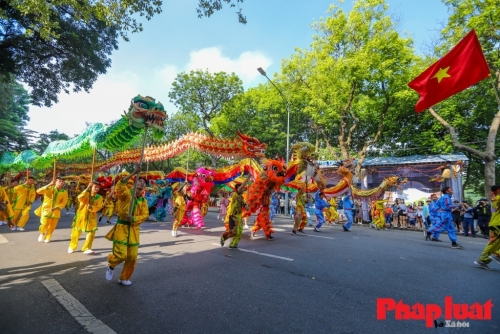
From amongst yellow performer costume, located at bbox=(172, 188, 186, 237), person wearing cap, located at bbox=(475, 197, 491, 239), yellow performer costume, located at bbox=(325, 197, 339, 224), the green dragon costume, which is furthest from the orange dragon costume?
person wearing cap, located at bbox=(475, 197, 491, 239)

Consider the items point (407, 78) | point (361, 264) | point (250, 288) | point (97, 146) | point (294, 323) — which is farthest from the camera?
point (407, 78)

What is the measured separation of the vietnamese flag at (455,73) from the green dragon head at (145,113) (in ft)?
18.9

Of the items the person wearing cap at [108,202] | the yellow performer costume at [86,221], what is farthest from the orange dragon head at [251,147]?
the yellow performer costume at [86,221]

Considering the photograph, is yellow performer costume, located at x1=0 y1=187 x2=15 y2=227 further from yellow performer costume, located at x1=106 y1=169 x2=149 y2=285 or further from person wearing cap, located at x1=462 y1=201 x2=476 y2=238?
person wearing cap, located at x1=462 y1=201 x2=476 y2=238

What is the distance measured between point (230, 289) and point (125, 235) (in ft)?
5.86

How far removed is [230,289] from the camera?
12.8ft

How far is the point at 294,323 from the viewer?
2908 millimetres

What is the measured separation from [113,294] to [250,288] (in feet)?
6.25

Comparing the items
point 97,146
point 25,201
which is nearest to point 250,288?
point 97,146

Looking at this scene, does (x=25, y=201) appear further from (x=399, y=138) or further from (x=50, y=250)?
(x=399, y=138)

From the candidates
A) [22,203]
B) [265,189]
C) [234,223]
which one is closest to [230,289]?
[234,223]

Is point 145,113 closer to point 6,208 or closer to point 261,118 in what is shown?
point 6,208

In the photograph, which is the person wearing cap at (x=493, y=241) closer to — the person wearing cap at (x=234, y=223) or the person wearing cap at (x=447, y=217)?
the person wearing cap at (x=447, y=217)

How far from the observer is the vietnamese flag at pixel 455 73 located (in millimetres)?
5145
